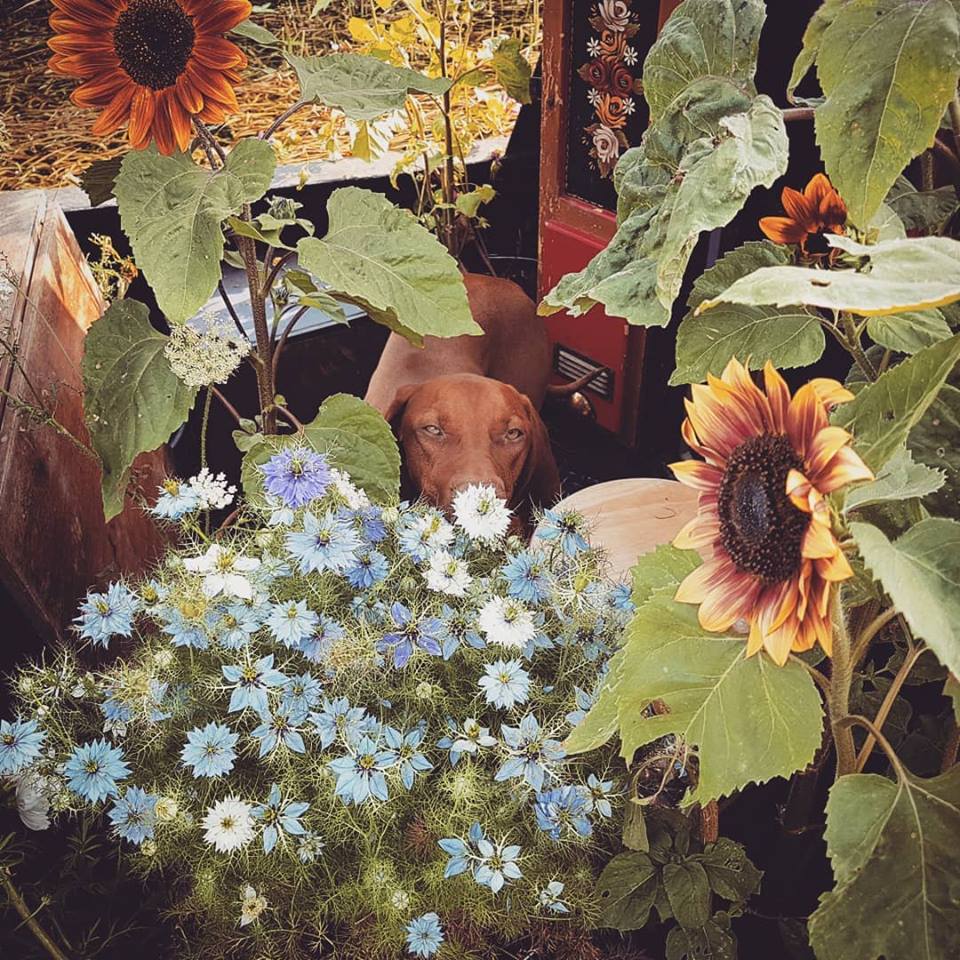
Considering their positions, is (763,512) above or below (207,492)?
above

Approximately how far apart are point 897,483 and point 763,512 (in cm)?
8

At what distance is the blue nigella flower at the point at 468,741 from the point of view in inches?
27.0

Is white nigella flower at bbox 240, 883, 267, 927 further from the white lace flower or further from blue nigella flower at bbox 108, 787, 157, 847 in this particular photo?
the white lace flower

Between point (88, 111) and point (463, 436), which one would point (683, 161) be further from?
point (88, 111)

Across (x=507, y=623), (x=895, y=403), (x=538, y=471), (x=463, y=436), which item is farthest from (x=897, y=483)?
(x=538, y=471)

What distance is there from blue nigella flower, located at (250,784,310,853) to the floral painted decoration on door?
1.14m

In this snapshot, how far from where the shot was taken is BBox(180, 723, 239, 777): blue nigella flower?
0.67m

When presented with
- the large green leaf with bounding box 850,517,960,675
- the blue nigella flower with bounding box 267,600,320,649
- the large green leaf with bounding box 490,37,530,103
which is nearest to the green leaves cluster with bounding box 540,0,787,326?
the large green leaf with bounding box 850,517,960,675

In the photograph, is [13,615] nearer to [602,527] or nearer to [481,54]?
[602,527]

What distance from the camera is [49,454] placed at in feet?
3.80

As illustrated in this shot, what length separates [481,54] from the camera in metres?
1.67

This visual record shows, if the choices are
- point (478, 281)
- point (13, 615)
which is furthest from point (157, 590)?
point (478, 281)

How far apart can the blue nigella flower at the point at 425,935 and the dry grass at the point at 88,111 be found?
5.31 feet

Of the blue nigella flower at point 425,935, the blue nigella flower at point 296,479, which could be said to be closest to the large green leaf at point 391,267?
the blue nigella flower at point 296,479
